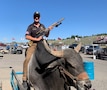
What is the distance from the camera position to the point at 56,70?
530 cm

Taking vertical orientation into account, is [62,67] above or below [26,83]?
above

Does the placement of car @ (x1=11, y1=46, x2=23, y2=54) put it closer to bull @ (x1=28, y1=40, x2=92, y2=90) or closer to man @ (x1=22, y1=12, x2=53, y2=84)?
man @ (x1=22, y1=12, x2=53, y2=84)

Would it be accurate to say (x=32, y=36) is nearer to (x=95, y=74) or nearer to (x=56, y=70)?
(x=56, y=70)

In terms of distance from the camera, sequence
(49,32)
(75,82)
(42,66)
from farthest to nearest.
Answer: (49,32) → (42,66) → (75,82)

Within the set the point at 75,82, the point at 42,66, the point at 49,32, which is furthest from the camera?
the point at 49,32

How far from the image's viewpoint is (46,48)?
528cm

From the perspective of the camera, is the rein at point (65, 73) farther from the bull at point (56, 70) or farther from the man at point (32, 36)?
the man at point (32, 36)

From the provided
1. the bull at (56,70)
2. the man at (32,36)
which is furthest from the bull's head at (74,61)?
the man at (32,36)

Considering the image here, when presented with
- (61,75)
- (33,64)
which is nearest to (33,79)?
(33,64)

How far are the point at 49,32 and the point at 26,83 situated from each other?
122 cm

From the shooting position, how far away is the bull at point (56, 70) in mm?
4855

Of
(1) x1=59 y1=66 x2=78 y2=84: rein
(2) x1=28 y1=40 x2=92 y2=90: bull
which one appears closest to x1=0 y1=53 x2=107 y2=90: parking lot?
(2) x1=28 y1=40 x2=92 y2=90: bull

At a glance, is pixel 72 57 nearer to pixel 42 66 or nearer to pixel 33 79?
pixel 42 66

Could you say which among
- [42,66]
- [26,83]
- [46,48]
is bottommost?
[26,83]
